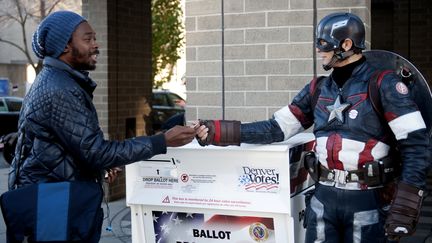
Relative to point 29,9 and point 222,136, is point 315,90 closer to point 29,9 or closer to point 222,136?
point 222,136

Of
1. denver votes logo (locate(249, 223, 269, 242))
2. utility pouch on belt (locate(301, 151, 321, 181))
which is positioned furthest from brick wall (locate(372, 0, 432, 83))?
denver votes logo (locate(249, 223, 269, 242))

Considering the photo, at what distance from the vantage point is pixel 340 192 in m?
3.24

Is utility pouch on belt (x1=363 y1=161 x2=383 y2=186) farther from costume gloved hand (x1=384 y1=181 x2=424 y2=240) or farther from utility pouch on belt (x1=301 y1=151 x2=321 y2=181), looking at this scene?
utility pouch on belt (x1=301 y1=151 x2=321 y2=181)

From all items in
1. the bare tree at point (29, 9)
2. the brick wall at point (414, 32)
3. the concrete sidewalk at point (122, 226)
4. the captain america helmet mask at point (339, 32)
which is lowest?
the concrete sidewalk at point (122, 226)

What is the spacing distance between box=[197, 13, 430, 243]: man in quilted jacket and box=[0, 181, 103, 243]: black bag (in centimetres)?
126

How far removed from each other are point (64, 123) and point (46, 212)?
1.40 feet

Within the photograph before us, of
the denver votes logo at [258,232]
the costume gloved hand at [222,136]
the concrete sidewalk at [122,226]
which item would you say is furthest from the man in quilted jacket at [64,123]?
the concrete sidewalk at [122,226]

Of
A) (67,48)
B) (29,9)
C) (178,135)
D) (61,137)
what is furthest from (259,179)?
(29,9)

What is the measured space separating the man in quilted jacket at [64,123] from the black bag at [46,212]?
2.8 inches

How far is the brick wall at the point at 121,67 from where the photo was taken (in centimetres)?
872

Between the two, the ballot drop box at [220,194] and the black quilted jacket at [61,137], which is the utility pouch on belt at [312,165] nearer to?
the ballot drop box at [220,194]

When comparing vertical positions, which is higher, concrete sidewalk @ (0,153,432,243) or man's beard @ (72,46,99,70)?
man's beard @ (72,46,99,70)

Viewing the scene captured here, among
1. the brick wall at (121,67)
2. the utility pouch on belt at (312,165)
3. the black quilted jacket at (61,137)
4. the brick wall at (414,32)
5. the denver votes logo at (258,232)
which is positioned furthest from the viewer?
the brick wall at (414,32)

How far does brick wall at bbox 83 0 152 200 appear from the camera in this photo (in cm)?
872
